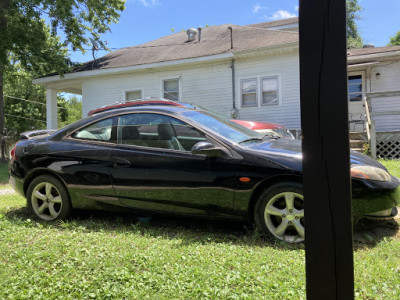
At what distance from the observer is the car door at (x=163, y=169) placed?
11.5 ft

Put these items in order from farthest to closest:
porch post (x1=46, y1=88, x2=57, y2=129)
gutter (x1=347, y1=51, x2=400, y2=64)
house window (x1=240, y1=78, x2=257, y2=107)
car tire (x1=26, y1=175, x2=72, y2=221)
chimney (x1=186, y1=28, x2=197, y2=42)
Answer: porch post (x1=46, y1=88, x2=57, y2=129)
chimney (x1=186, y1=28, x2=197, y2=42)
house window (x1=240, y1=78, x2=257, y2=107)
gutter (x1=347, y1=51, x2=400, y2=64)
car tire (x1=26, y1=175, x2=72, y2=221)

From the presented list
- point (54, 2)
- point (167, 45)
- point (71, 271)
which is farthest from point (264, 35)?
point (71, 271)

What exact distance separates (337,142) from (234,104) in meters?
11.2

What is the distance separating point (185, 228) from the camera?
3.89 meters

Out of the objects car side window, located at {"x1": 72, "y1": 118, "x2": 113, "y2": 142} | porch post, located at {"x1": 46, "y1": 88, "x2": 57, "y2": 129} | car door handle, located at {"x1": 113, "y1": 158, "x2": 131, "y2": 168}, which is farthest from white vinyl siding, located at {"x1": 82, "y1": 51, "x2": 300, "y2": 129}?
car door handle, located at {"x1": 113, "y1": 158, "x2": 131, "y2": 168}

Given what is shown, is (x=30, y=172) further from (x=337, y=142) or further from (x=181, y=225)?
(x=337, y=142)

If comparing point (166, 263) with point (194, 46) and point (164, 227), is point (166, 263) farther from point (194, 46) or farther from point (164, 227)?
point (194, 46)

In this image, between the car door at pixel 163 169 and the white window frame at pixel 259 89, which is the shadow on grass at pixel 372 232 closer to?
the car door at pixel 163 169

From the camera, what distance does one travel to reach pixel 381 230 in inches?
142

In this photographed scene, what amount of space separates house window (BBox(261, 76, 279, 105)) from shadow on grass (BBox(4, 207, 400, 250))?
850 centimetres

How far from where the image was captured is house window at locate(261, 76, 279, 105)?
38.7 feet

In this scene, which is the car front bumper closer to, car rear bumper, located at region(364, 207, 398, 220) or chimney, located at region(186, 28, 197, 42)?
car rear bumper, located at region(364, 207, 398, 220)

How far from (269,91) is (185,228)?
29.7 feet

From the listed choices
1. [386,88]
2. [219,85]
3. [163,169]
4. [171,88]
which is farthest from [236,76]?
[163,169]
